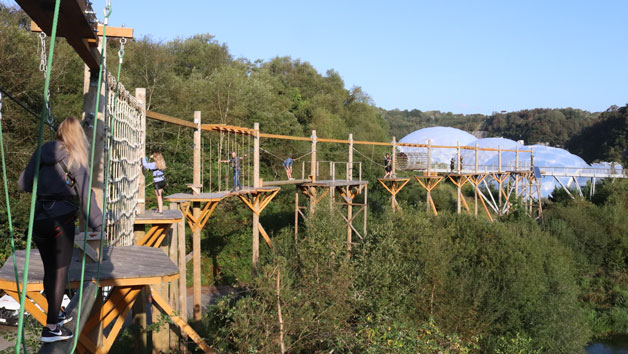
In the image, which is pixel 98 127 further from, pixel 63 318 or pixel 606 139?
pixel 606 139

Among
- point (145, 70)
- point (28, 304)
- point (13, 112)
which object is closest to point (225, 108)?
point (145, 70)

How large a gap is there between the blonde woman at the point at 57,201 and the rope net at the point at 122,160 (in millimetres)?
1087

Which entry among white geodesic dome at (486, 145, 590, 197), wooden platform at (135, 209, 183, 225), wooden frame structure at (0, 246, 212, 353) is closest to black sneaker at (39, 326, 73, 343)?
wooden frame structure at (0, 246, 212, 353)

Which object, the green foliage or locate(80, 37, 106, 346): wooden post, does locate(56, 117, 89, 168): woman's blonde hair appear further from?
the green foliage

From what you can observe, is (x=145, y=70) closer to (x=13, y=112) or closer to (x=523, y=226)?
(x=13, y=112)

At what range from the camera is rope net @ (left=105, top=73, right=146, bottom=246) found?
14.3 ft

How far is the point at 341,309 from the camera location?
32.7ft

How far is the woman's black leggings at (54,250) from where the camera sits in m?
2.68

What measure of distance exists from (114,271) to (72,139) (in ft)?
2.85

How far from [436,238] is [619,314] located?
866cm

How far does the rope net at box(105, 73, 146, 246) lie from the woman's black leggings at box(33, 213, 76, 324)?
4.01 ft

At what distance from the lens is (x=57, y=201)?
273 centimetres

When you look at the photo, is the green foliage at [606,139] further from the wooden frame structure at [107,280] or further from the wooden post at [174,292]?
the wooden frame structure at [107,280]

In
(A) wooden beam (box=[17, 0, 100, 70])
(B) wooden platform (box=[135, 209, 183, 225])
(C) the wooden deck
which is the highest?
Result: (A) wooden beam (box=[17, 0, 100, 70])
